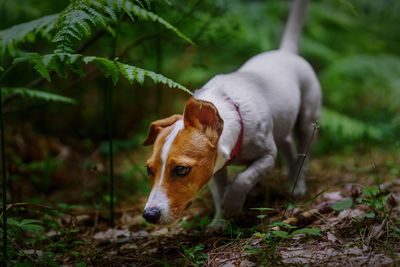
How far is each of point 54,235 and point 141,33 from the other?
1.81 meters

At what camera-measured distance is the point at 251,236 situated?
8.61 ft

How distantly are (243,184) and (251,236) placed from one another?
13.1 inches

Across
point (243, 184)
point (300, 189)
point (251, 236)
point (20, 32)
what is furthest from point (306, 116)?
point (20, 32)

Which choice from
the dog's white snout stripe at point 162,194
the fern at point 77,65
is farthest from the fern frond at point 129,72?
the dog's white snout stripe at point 162,194

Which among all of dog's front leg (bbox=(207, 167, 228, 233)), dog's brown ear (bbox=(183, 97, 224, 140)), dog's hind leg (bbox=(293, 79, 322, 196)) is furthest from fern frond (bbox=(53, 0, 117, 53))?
dog's hind leg (bbox=(293, 79, 322, 196))

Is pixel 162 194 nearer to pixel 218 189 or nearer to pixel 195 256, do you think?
pixel 195 256

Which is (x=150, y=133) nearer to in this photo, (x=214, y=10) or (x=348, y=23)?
(x=214, y=10)

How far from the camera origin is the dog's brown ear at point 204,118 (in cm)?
250

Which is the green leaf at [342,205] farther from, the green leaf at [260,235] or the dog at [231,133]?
the green leaf at [260,235]

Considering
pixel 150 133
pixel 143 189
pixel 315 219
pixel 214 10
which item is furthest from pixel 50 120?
pixel 315 219

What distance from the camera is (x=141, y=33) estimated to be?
13.2 ft

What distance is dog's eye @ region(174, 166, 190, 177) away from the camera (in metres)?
2.46

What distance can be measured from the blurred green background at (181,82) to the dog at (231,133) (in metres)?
0.77

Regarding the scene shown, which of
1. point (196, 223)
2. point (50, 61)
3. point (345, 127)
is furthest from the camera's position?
point (345, 127)
